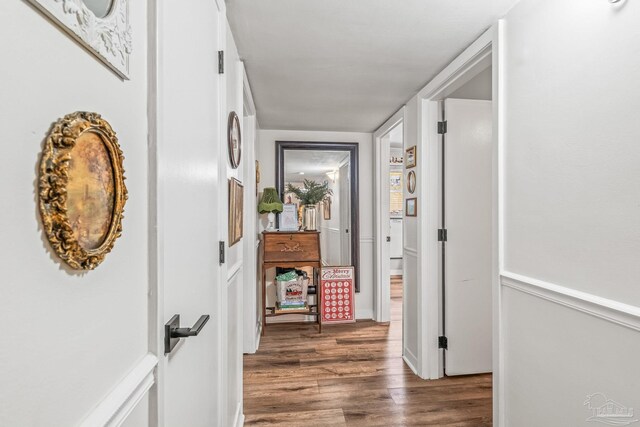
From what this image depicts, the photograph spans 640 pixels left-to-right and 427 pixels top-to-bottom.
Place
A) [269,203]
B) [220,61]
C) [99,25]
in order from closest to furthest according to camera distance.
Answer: [99,25]
[220,61]
[269,203]

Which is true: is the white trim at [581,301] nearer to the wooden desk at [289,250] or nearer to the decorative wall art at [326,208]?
the wooden desk at [289,250]

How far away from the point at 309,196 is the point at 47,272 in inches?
135

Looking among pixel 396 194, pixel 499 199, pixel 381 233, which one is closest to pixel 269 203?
pixel 381 233

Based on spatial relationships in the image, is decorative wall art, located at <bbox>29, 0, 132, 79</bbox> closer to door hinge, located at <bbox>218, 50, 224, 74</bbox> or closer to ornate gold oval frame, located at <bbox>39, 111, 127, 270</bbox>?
ornate gold oval frame, located at <bbox>39, 111, 127, 270</bbox>

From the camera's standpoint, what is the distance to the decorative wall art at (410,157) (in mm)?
2750

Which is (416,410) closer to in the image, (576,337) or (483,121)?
(576,337)

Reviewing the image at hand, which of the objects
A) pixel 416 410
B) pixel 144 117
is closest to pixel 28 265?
pixel 144 117

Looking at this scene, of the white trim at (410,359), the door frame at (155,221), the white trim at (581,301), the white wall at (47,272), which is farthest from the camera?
the white trim at (410,359)

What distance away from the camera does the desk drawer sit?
134 inches

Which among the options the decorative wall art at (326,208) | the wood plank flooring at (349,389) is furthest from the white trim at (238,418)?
the decorative wall art at (326,208)

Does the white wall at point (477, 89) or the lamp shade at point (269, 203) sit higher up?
the white wall at point (477, 89)

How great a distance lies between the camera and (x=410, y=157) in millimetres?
2848

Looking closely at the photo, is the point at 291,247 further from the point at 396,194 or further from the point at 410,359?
the point at 396,194

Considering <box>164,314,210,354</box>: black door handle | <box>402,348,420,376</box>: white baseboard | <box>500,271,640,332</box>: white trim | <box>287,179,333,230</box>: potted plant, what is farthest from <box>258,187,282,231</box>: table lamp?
<box>164,314,210,354</box>: black door handle
